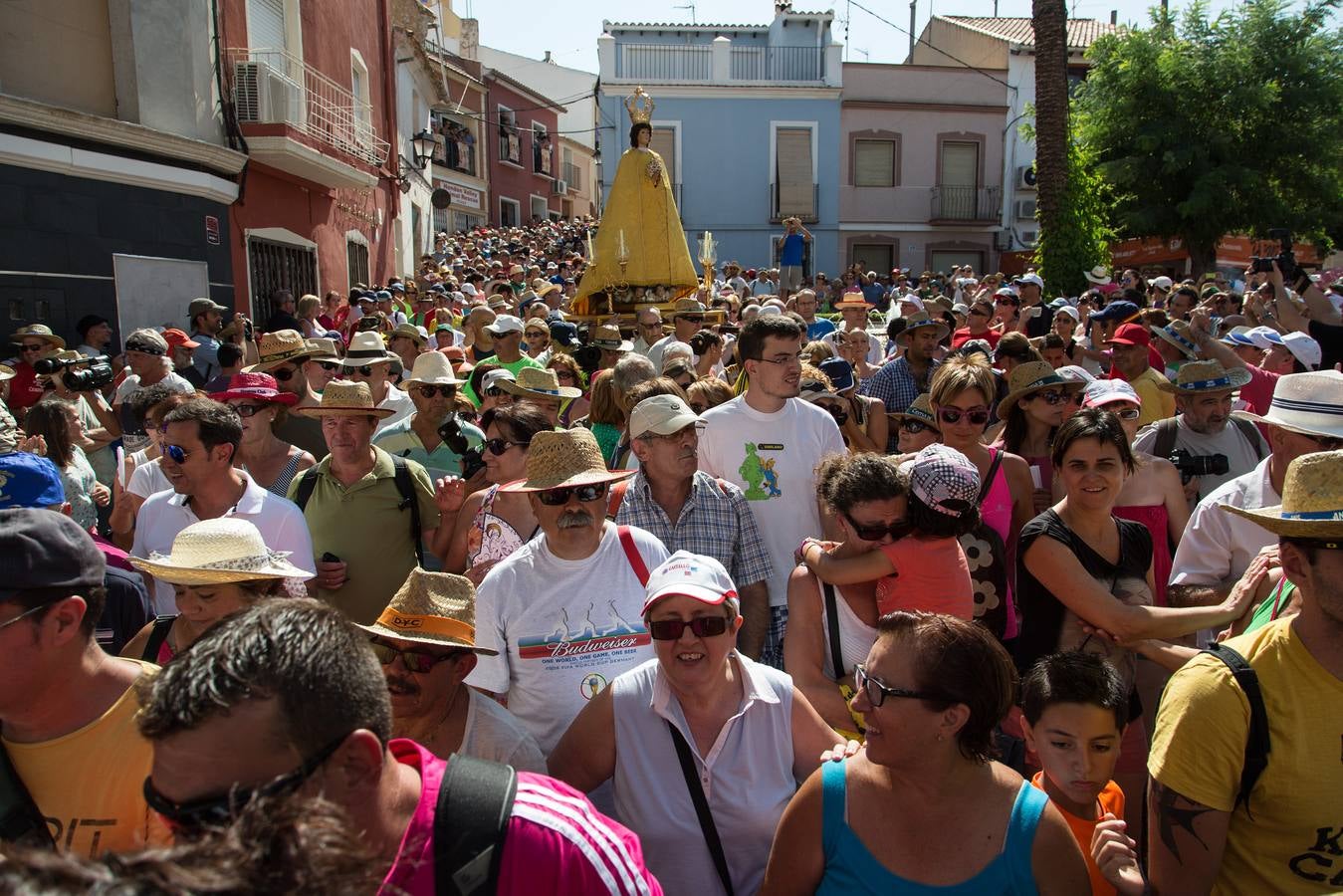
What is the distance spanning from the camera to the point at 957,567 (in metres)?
3.23

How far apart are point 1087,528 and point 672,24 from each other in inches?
1180

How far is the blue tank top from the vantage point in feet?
7.20

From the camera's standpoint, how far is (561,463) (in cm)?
353

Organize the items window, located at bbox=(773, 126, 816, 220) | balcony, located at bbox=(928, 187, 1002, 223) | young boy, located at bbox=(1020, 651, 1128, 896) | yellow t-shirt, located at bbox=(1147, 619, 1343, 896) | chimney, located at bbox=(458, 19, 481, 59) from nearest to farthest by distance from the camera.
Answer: yellow t-shirt, located at bbox=(1147, 619, 1343, 896), young boy, located at bbox=(1020, 651, 1128, 896), window, located at bbox=(773, 126, 816, 220), balcony, located at bbox=(928, 187, 1002, 223), chimney, located at bbox=(458, 19, 481, 59)

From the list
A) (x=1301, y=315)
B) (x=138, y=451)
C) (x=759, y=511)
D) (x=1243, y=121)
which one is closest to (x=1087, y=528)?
(x=759, y=511)

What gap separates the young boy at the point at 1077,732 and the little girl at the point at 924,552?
352 millimetres

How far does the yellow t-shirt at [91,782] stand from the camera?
7.08 ft

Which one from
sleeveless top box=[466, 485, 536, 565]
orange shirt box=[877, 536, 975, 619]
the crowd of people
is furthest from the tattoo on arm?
sleeveless top box=[466, 485, 536, 565]

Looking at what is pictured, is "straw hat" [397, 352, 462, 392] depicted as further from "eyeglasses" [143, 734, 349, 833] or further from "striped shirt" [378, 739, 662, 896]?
"eyeglasses" [143, 734, 349, 833]

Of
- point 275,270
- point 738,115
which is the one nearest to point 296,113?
point 275,270

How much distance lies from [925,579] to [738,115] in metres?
29.1

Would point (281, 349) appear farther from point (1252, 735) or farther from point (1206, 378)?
point (1252, 735)

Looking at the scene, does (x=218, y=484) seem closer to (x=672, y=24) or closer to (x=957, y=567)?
(x=957, y=567)

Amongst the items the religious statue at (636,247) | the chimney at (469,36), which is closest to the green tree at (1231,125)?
the religious statue at (636,247)
